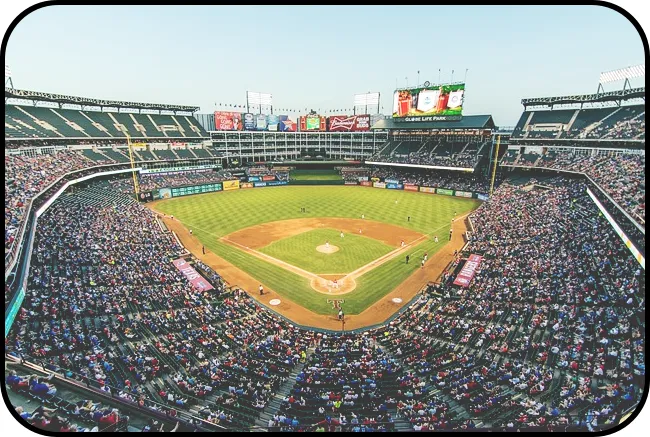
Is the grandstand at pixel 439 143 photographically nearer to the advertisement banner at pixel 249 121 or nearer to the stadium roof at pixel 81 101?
the advertisement banner at pixel 249 121

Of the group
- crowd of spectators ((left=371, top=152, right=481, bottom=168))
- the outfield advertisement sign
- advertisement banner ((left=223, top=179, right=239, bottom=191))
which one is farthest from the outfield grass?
the outfield advertisement sign

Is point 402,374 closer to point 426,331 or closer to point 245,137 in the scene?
point 426,331

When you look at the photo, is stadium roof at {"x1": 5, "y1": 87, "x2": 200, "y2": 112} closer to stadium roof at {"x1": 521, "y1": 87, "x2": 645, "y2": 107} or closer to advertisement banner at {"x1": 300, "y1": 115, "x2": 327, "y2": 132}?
advertisement banner at {"x1": 300, "y1": 115, "x2": 327, "y2": 132}

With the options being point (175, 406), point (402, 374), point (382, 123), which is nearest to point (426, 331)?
point (402, 374)

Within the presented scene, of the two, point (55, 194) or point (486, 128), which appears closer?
A: point (55, 194)

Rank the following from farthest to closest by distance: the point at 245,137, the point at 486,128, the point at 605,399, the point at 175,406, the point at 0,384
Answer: the point at 245,137 → the point at 486,128 → the point at 175,406 → the point at 605,399 → the point at 0,384

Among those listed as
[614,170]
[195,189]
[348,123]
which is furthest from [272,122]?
[614,170]
